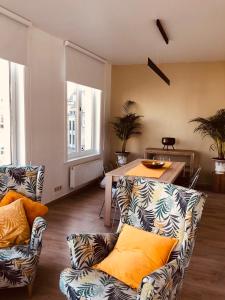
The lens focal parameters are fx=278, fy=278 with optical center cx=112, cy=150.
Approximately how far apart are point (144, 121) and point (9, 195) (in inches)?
174

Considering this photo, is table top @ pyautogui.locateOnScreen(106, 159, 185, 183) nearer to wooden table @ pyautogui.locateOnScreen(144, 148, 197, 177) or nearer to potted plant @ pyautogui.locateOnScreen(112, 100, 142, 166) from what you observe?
wooden table @ pyautogui.locateOnScreen(144, 148, 197, 177)

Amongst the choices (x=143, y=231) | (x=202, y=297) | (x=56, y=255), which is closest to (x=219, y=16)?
(x=143, y=231)

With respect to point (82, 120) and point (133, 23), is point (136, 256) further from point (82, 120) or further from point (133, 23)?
point (82, 120)

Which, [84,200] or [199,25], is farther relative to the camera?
[84,200]

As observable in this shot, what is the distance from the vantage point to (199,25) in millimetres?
3672

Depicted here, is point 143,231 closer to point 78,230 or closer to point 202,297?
point 202,297

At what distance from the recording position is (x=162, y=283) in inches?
58.4

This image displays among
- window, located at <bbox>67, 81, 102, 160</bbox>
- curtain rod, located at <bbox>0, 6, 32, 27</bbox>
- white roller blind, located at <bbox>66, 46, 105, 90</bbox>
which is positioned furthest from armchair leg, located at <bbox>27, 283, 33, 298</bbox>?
white roller blind, located at <bbox>66, 46, 105, 90</bbox>

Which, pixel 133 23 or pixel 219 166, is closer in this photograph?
pixel 133 23

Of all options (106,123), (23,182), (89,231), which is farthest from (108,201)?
(106,123)

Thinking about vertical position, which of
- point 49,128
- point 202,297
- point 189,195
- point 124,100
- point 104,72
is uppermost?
point 104,72

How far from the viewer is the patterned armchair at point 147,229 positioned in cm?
159

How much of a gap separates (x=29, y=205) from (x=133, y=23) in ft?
8.73

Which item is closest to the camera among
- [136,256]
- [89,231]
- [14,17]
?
[136,256]
